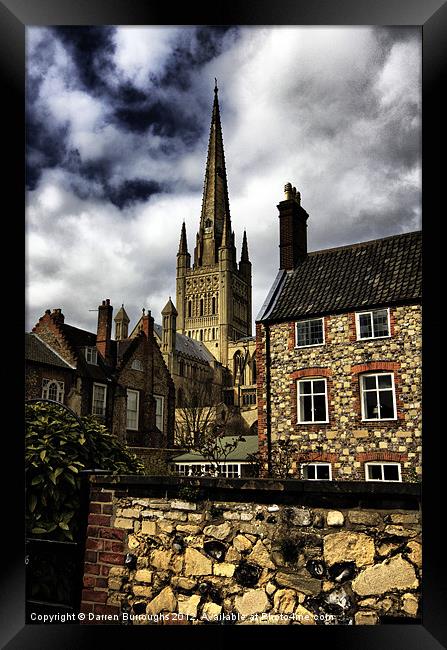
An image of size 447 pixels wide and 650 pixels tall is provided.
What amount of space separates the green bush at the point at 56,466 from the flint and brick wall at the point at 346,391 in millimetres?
4792

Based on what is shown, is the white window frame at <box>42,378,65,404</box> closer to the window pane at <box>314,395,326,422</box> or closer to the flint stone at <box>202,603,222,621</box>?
the window pane at <box>314,395,326,422</box>

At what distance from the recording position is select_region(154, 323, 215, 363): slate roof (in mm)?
47781

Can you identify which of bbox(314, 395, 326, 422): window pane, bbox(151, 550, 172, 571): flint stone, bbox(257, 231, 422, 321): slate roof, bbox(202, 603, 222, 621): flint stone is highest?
bbox(257, 231, 422, 321): slate roof

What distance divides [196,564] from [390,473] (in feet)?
22.9

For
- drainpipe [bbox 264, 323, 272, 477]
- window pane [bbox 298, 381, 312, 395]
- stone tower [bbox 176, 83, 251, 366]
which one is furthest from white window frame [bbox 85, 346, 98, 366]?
stone tower [bbox 176, 83, 251, 366]

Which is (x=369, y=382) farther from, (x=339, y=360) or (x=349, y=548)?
(x=349, y=548)

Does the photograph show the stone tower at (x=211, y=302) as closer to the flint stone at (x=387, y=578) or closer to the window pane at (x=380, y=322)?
the window pane at (x=380, y=322)

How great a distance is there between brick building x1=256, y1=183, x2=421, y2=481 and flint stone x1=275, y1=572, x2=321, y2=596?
5207mm

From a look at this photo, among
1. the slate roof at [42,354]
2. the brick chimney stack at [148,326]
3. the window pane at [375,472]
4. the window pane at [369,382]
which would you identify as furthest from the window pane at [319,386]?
the brick chimney stack at [148,326]

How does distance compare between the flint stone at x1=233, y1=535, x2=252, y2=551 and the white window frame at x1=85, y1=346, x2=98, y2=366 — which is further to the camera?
the white window frame at x1=85, y1=346, x2=98, y2=366

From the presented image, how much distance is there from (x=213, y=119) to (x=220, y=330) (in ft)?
150

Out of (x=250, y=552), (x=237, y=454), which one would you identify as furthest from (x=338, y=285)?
(x=250, y=552)

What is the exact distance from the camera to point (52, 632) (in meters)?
2.87
